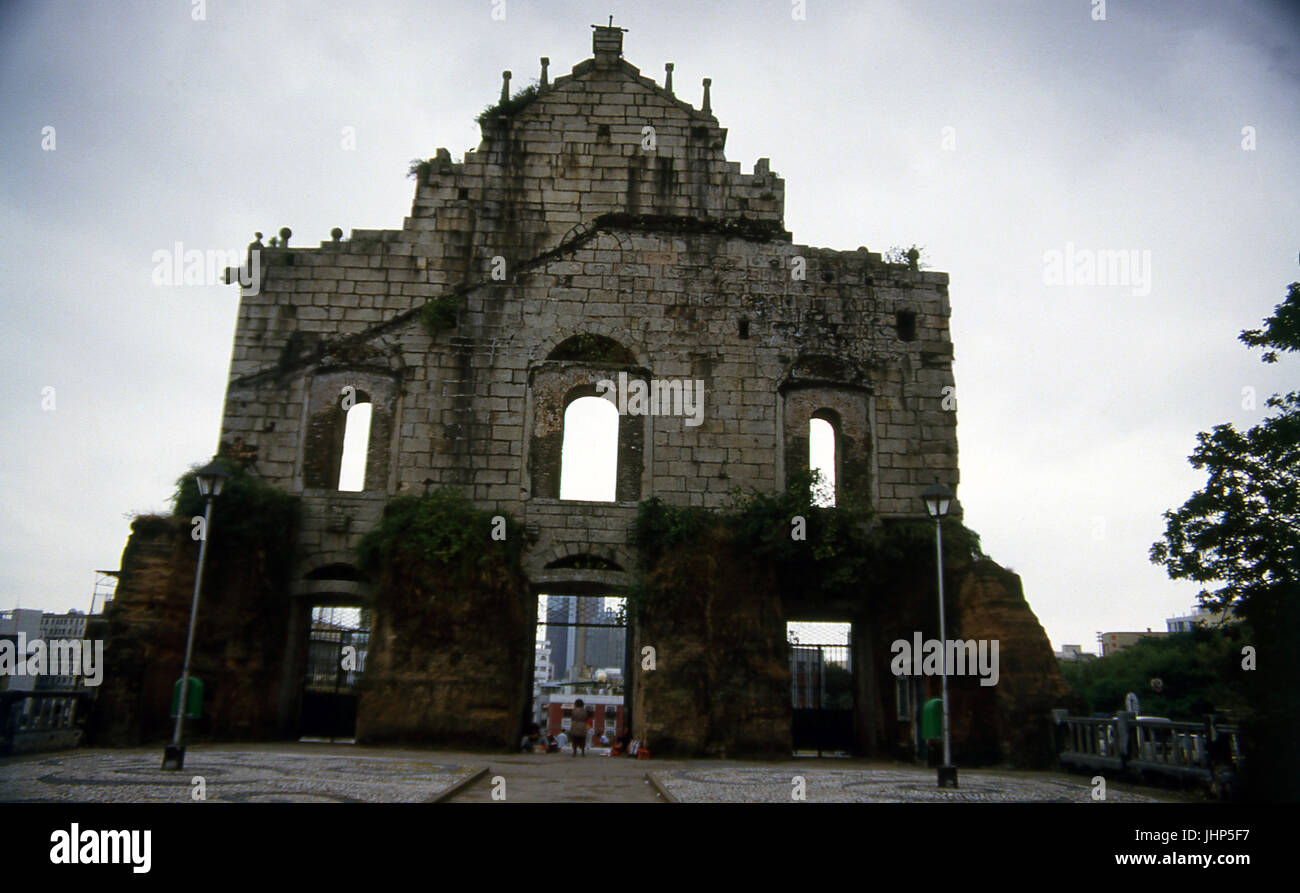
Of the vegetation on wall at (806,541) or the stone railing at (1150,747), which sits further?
the vegetation on wall at (806,541)

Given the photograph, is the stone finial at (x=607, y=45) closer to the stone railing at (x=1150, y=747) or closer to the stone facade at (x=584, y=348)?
the stone facade at (x=584, y=348)

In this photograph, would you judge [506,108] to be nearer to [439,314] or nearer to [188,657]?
[439,314]

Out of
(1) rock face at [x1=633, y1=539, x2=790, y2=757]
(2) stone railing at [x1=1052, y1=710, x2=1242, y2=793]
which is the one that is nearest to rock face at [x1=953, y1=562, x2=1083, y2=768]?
(2) stone railing at [x1=1052, y1=710, x2=1242, y2=793]

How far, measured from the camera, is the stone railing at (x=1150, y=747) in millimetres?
10016

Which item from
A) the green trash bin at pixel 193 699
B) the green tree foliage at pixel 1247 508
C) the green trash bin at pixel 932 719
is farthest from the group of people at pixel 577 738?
the green tree foliage at pixel 1247 508

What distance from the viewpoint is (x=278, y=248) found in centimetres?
1797

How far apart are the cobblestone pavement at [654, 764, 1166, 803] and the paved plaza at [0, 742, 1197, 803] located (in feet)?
0.05

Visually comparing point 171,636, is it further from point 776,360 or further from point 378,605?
point 776,360

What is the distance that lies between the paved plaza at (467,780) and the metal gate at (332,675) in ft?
8.15

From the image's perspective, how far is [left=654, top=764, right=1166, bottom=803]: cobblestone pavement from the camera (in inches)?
367

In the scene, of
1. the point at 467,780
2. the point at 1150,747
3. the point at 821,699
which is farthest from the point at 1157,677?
the point at 467,780

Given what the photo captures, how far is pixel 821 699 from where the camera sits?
17.1 metres

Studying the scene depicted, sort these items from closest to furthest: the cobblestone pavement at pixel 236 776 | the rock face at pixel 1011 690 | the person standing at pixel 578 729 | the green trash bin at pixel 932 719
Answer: the cobblestone pavement at pixel 236 776 < the green trash bin at pixel 932 719 < the rock face at pixel 1011 690 < the person standing at pixel 578 729
